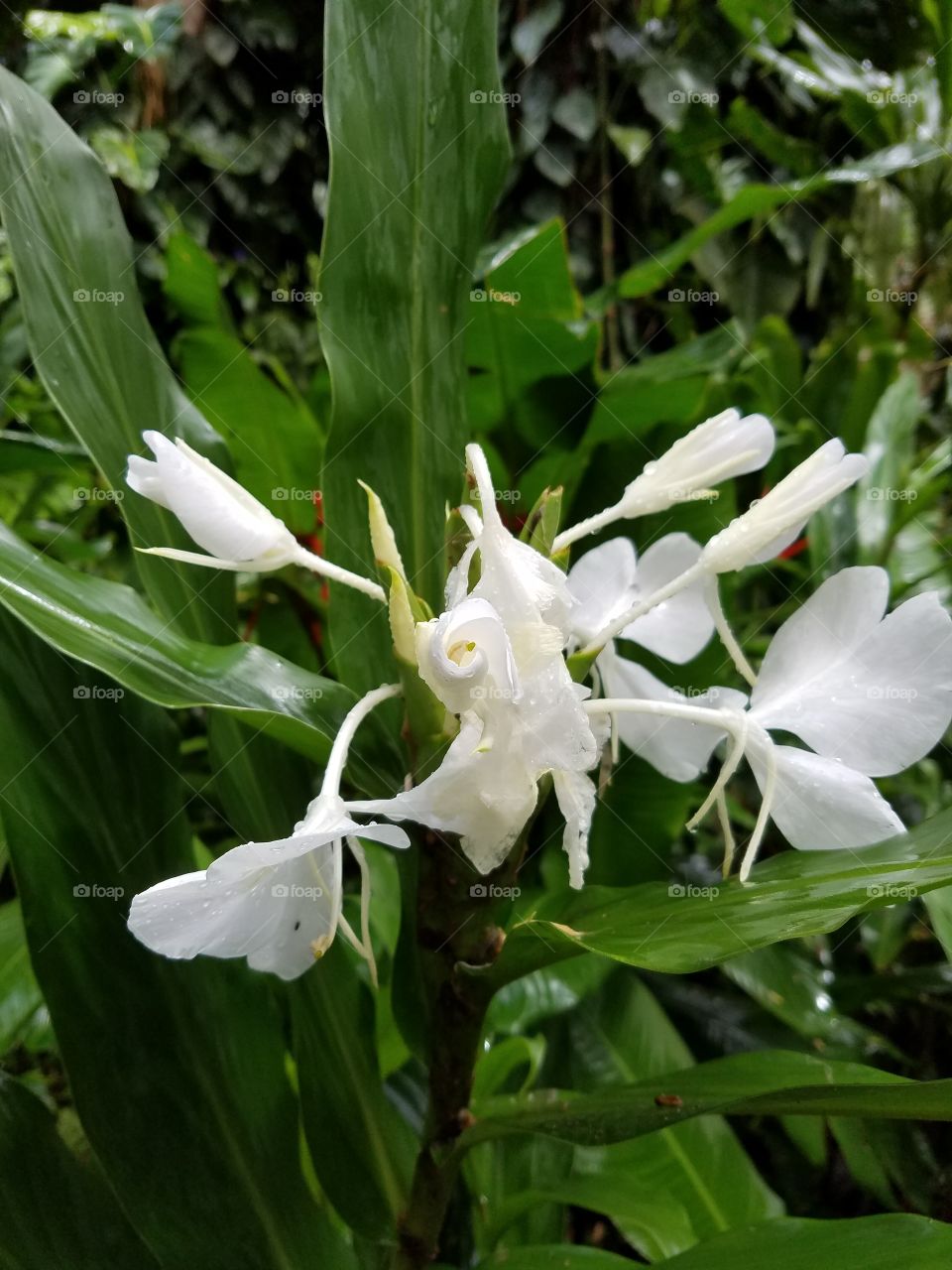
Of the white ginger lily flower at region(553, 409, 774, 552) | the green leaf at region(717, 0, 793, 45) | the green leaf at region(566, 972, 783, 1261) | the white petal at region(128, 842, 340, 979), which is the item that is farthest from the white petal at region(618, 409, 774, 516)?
the green leaf at region(717, 0, 793, 45)

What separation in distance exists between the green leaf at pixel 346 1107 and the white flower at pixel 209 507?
10.3 inches

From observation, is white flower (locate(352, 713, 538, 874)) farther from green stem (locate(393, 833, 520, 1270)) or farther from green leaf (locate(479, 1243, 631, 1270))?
green leaf (locate(479, 1243, 631, 1270))

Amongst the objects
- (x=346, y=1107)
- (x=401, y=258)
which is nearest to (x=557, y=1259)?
(x=346, y=1107)

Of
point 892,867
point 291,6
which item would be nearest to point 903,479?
point 892,867

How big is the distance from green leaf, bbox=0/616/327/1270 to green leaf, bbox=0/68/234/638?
8 cm

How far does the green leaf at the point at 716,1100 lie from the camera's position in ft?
1.12

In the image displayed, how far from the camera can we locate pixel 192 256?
83 centimetres

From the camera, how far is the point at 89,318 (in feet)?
1.56

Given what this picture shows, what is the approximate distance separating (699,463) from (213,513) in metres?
0.22

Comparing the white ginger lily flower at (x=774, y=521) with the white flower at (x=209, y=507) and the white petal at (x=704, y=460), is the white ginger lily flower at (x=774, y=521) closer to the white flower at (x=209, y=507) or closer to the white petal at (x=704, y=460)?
the white petal at (x=704, y=460)

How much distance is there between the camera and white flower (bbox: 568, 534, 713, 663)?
1.65 feet

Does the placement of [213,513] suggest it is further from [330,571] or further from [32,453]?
[32,453]

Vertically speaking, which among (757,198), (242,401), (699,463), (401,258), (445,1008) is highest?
(757,198)

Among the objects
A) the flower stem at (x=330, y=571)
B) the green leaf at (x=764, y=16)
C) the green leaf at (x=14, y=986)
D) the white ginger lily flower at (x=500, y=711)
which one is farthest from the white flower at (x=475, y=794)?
the green leaf at (x=764, y=16)
